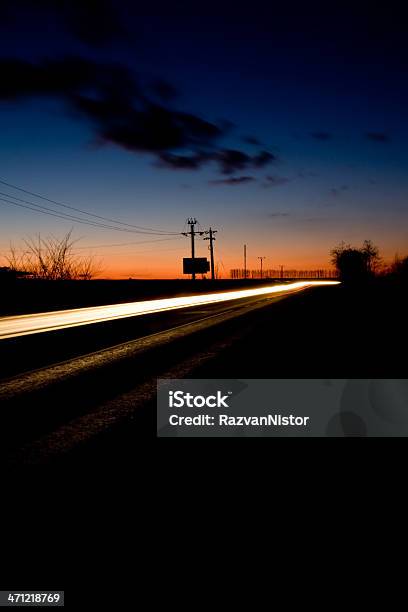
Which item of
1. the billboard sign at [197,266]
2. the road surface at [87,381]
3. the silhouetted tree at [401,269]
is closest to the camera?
the road surface at [87,381]

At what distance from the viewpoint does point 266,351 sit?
8547 mm

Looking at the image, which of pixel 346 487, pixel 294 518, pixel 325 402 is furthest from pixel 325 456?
pixel 325 402

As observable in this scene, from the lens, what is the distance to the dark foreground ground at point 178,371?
423 cm

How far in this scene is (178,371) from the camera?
7133 mm

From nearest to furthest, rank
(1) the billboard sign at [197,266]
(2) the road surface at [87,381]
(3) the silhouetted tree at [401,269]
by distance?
(2) the road surface at [87,381], (3) the silhouetted tree at [401,269], (1) the billboard sign at [197,266]

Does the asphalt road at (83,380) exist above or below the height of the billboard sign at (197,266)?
below

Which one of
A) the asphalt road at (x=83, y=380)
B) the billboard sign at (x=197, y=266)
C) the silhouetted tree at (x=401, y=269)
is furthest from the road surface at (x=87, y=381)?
the billboard sign at (x=197, y=266)

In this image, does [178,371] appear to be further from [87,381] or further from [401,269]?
[401,269]

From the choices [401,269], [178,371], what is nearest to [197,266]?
[401,269]

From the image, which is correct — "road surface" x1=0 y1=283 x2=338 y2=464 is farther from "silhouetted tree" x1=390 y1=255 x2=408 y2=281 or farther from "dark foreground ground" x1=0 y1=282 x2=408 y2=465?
"silhouetted tree" x1=390 y1=255 x2=408 y2=281

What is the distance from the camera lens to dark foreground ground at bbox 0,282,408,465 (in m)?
4.23

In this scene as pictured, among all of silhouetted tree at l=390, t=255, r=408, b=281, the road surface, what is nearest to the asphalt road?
the road surface

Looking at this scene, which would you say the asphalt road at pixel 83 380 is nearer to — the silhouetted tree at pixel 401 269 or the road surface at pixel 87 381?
the road surface at pixel 87 381

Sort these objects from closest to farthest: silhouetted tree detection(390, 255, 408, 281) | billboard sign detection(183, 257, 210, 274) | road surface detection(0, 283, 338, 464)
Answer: road surface detection(0, 283, 338, 464) → silhouetted tree detection(390, 255, 408, 281) → billboard sign detection(183, 257, 210, 274)
